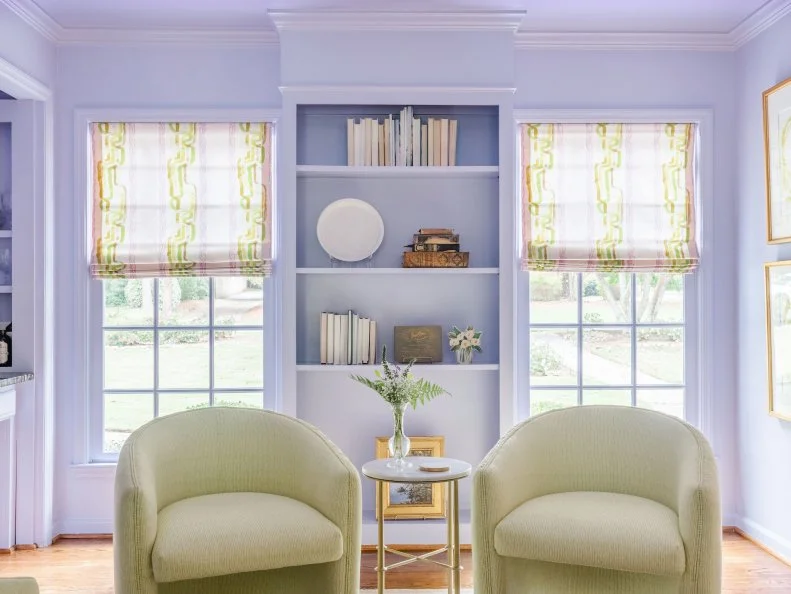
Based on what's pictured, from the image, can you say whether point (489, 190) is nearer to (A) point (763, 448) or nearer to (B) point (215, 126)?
(B) point (215, 126)

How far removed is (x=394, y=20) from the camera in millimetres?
3689

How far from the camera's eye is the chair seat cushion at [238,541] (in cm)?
242

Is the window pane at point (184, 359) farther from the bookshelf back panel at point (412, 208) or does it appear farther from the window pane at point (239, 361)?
the bookshelf back panel at point (412, 208)

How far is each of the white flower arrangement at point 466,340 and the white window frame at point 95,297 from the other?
0.95 metres

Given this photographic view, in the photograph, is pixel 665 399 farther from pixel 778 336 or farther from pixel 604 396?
pixel 778 336

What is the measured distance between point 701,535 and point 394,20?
8.67ft

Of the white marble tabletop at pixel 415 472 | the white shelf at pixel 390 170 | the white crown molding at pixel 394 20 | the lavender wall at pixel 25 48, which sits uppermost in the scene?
the white crown molding at pixel 394 20

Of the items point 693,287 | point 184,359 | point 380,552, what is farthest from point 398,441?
point 693,287

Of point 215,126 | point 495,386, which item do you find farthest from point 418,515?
point 215,126

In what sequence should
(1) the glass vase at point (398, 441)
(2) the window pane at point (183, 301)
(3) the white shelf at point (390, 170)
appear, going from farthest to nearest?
(2) the window pane at point (183, 301)
(3) the white shelf at point (390, 170)
(1) the glass vase at point (398, 441)

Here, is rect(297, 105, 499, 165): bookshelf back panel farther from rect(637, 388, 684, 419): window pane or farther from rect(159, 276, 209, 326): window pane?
rect(637, 388, 684, 419): window pane

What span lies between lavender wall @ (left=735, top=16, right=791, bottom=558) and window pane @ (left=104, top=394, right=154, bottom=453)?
3.18 metres

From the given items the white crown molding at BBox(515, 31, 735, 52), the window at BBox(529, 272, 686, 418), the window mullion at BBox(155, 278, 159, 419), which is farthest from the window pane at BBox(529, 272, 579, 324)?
the window mullion at BBox(155, 278, 159, 419)

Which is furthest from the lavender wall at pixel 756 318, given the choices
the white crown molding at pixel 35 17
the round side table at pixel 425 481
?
the white crown molding at pixel 35 17
